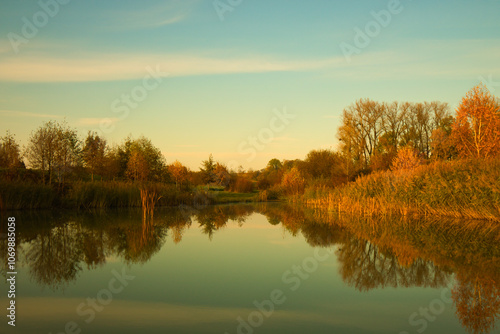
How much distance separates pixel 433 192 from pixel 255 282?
1226 cm

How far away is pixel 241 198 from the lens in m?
33.9

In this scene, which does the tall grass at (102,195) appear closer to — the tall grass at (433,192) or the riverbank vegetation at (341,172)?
the riverbank vegetation at (341,172)

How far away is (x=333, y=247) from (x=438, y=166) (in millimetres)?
10197

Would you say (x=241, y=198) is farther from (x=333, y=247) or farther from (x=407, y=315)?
(x=407, y=315)

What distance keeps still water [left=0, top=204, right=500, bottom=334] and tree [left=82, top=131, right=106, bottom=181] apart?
69.6 ft

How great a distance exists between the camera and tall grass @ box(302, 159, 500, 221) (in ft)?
46.3

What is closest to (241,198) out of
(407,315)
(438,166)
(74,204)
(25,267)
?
(74,204)

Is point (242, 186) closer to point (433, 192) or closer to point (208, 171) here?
point (208, 171)

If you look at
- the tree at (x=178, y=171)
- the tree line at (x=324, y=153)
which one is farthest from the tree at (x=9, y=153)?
the tree at (x=178, y=171)

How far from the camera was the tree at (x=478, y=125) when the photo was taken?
2697cm

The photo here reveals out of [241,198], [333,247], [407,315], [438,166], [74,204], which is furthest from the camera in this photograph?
[241,198]

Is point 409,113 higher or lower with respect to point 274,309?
higher

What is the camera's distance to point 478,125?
2873cm

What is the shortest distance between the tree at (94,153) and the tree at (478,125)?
27053 mm
